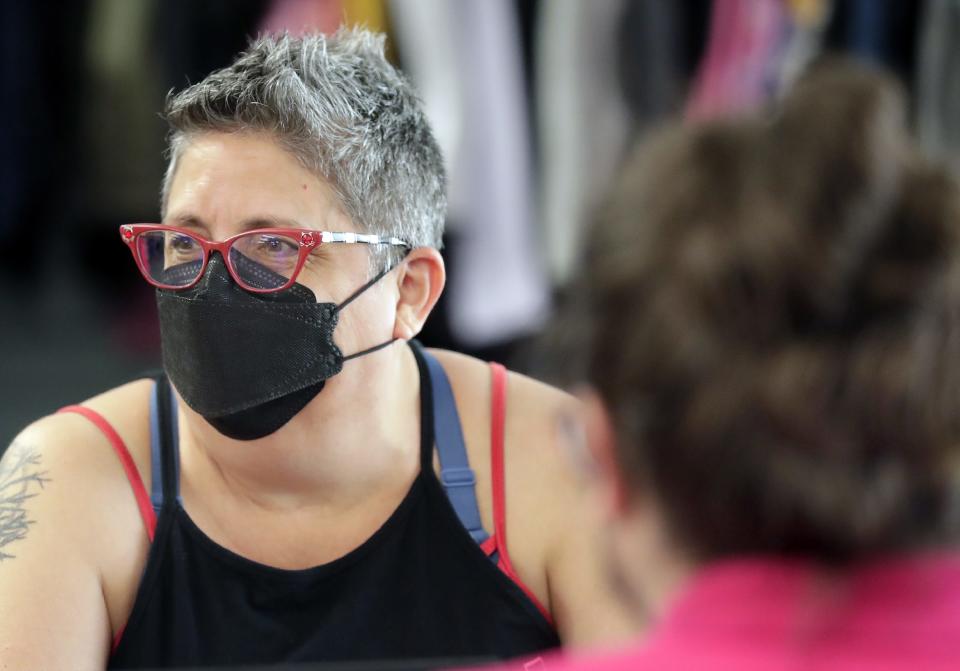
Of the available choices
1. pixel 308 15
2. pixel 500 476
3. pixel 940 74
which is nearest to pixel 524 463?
pixel 500 476

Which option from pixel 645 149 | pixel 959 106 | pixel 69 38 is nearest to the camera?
pixel 645 149

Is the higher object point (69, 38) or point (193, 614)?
point (69, 38)

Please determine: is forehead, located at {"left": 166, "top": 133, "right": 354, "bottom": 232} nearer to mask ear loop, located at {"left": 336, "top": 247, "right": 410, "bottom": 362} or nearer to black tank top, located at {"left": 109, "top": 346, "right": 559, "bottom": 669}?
mask ear loop, located at {"left": 336, "top": 247, "right": 410, "bottom": 362}

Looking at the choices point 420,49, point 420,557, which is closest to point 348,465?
point 420,557

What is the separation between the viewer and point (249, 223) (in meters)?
1.71

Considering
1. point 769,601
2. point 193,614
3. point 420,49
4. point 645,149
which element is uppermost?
Answer: point 420,49

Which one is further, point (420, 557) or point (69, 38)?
point (69, 38)

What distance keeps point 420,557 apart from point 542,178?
190cm

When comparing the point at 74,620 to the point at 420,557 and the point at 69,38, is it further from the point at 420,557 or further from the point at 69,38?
the point at 69,38

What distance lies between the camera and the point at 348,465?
182cm

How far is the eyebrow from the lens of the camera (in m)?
1.71

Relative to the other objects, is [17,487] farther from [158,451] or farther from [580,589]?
[580,589]

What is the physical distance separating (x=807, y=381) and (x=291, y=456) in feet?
3.60

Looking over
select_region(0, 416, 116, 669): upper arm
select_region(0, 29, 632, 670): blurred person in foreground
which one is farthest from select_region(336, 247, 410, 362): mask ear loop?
select_region(0, 416, 116, 669): upper arm
